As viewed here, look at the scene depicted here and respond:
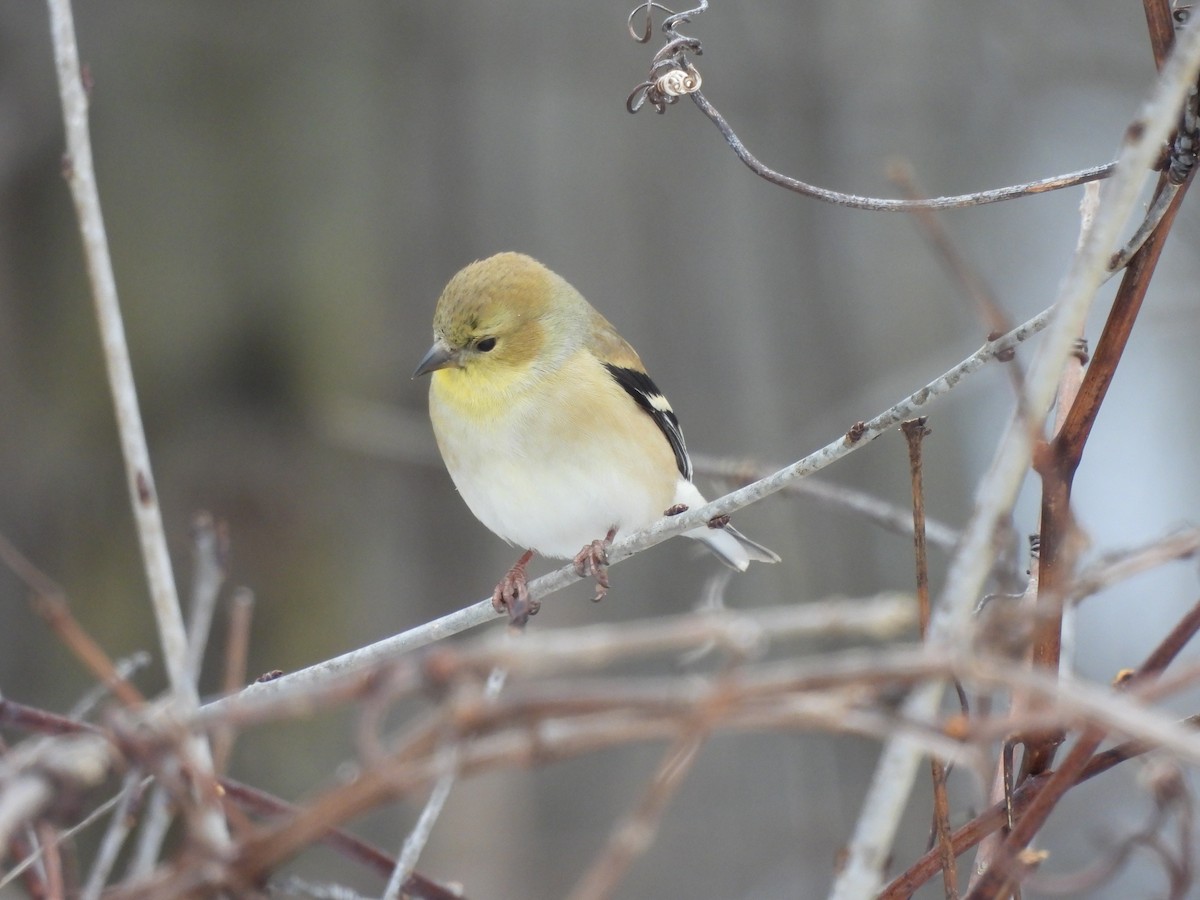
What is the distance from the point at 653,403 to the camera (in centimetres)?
354

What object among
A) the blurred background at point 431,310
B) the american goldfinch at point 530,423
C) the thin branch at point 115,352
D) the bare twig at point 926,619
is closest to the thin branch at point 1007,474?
the bare twig at point 926,619

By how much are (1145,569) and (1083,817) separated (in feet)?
13.3

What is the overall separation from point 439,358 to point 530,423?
30 centimetres

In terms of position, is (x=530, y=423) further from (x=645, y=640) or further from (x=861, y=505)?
(x=645, y=640)

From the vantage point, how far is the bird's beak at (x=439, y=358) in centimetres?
315

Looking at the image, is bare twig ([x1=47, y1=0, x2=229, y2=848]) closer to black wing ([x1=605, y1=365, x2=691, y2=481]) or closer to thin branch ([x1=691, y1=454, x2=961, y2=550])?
thin branch ([x1=691, y1=454, x2=961, y2=550])

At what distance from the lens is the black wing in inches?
136

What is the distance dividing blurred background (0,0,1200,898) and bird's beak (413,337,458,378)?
41.9 inches

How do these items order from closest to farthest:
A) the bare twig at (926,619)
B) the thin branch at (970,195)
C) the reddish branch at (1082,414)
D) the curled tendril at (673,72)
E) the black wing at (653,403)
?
the bare twig at (926,619) < the reddish branch at (1082,414) < the thin branch at (970,195) < the curled tendril at (673,72) < the black wing at (653,403)

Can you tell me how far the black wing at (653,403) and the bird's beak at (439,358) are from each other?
464 millimetres

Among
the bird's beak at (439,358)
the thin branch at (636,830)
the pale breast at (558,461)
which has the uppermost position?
the bird's beak at (439,358)

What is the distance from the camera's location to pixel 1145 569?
100cm

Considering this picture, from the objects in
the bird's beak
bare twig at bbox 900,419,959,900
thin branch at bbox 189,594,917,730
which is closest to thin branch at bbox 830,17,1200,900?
thin branch at bbox 189,594,917,730

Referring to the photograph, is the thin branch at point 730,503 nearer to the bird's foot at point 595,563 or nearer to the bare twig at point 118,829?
the bare twig at point 118,829
